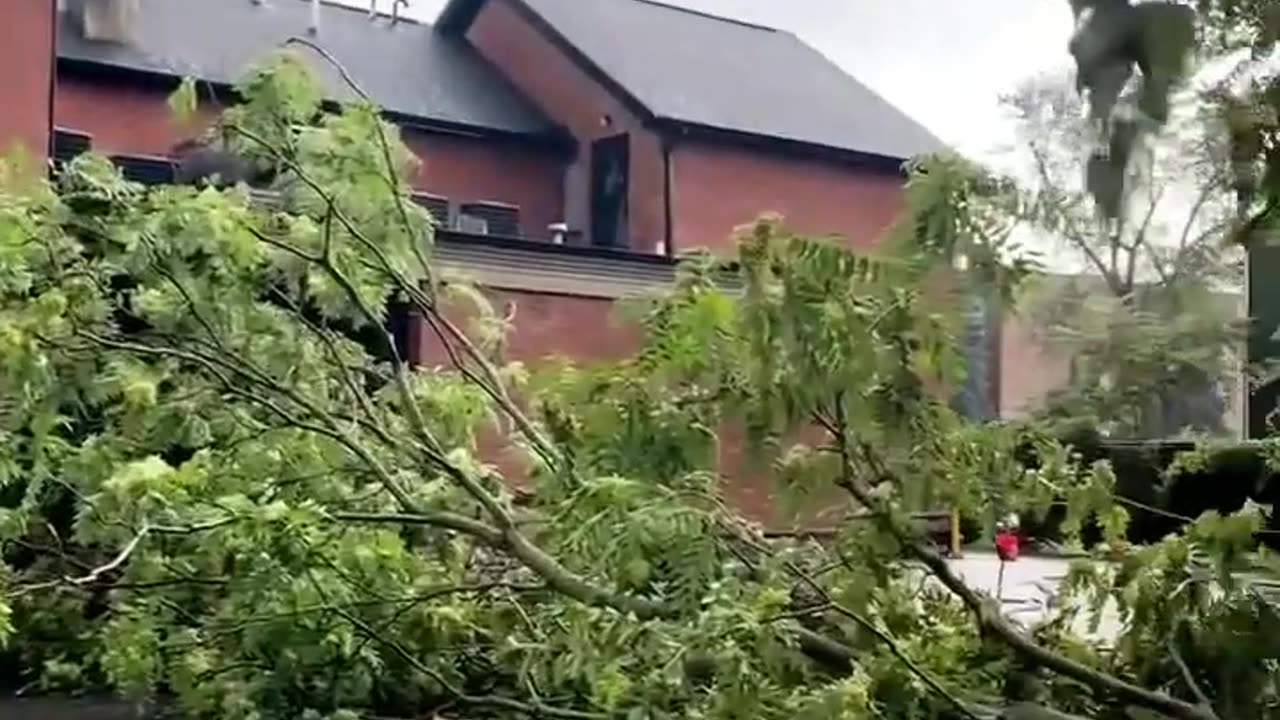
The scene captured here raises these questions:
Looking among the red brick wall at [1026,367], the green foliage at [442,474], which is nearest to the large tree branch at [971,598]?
the green foliage at [442,474]

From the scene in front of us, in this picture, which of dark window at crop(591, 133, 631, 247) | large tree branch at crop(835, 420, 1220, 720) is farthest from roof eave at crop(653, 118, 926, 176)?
large tree branch at crop(835, 420, 1220, 720)

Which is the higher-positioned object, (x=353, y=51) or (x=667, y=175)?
(x=353, y=51)

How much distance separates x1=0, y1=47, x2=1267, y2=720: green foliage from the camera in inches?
45.1

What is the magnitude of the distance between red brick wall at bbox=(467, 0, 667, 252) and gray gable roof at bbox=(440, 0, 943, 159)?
9 cm

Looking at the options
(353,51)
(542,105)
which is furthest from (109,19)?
(542,105)

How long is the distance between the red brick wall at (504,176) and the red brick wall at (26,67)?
101cm

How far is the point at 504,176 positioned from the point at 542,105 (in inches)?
21.8

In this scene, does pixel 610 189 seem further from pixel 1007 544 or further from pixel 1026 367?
pixel 1026 367

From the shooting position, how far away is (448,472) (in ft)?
5.95

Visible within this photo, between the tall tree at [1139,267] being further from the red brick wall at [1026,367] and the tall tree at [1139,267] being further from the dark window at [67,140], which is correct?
the dark window at [67,140]

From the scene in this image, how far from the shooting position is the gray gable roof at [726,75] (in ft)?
15.4

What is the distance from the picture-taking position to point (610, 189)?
4.96 metres

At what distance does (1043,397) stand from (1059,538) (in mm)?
217

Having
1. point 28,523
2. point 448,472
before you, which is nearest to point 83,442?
point 28,523
